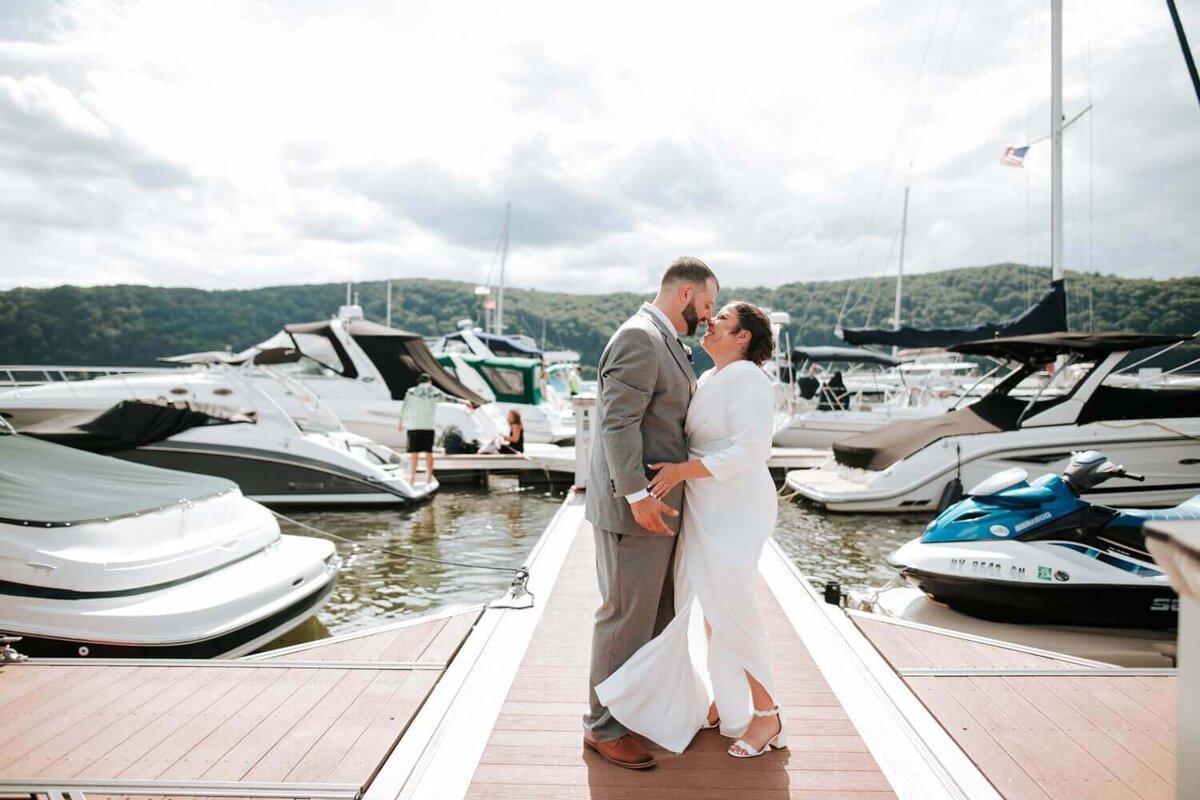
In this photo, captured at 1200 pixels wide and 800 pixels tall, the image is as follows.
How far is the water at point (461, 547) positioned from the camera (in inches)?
284

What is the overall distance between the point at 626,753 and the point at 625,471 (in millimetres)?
1050

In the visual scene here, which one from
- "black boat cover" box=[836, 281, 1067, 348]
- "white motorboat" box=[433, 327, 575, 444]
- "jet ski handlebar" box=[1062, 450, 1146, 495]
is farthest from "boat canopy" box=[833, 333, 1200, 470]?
"white motorboat" box=[433, 327, 575, 444]

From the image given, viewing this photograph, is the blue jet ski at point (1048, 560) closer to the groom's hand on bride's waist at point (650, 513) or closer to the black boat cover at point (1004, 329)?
the groom's hand on bride's waist at point (650, 513)

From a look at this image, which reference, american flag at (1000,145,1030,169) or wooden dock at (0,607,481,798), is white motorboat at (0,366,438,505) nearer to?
wooden dock at (0,607,481,798)

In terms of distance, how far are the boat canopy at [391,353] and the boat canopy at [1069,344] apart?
33.4 feet

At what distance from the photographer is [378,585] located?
7.75 m

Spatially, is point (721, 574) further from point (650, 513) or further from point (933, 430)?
A: point (933, 430)

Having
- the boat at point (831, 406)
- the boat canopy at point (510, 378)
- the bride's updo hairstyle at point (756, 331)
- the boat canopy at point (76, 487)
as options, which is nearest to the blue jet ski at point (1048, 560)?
the bride's updo hairstyle at point (756, 331)

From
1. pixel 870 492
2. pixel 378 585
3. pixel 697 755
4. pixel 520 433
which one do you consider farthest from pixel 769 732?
pixel 520 433

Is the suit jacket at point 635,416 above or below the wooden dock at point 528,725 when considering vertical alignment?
above

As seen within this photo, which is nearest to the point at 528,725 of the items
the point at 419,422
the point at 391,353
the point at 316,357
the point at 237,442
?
the point at 237,442

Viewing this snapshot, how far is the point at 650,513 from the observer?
271cm

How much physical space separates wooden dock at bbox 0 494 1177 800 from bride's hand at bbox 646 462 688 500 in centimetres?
102

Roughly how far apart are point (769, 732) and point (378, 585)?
18.9 ft
